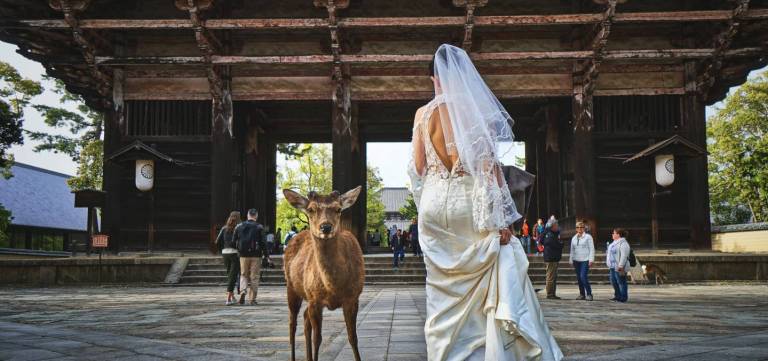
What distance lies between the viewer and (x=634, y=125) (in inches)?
719

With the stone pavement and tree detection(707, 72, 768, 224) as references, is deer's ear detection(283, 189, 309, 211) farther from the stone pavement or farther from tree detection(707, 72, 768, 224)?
tree detection(707, 72, 768, 224)

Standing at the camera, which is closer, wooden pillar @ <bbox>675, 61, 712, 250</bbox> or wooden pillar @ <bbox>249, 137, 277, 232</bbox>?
wooden pillar @ <bbox>675, 61, 712, 250</bbox>

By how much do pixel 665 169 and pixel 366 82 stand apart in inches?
329

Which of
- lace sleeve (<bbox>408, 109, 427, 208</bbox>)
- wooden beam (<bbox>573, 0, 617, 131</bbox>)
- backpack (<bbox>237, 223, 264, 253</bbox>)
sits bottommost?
backpack (<bbox>237, 223, 264, 253</bbox>)

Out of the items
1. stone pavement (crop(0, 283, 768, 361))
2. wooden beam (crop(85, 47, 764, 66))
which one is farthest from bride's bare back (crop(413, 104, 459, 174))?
wooden beam (crop(85, 47, 764, 66))

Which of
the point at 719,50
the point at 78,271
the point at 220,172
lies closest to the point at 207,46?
the point at 220,172

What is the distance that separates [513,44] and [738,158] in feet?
62.1

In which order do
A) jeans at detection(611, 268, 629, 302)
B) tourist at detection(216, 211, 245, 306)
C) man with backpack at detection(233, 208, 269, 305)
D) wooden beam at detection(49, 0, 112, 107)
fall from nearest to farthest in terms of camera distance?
man with backpack at detection(233, 208, 269, 305)
jeans at detection(611, 268, 629, 302)
tourist at detection(216, 211, 245, 306)
wooden beam at detection(49, 0, 112, 107)

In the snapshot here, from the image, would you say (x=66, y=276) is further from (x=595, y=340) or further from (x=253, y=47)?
(x=595, y=340)

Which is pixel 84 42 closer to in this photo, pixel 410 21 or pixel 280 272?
pixel 280 272

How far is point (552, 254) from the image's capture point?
11.8m

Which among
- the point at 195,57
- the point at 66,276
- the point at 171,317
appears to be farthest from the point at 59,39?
the point at 171,317

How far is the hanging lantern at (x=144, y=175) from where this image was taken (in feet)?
54.6

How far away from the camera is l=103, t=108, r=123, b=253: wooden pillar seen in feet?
58.1
